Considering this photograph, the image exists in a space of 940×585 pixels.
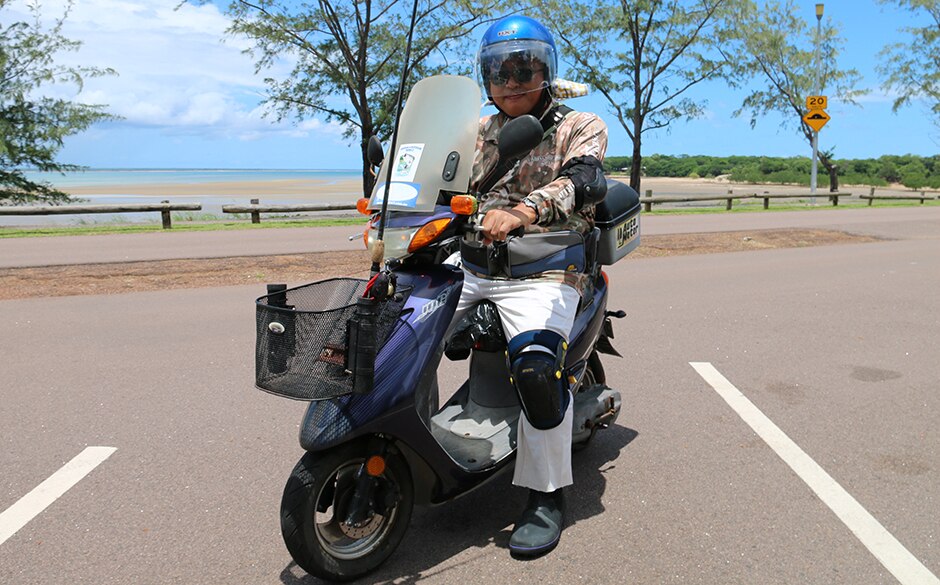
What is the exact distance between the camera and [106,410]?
4859 mm

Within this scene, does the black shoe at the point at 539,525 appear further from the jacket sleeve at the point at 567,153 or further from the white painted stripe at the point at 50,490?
the white painted stripe at the point at 50,490

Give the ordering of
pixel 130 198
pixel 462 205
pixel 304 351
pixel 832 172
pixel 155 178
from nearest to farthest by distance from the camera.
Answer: pixel 304 351
pixel 462 205
pixel 832 172
pixel 130 198
pixel 155 178

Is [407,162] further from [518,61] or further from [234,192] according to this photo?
[234,192]

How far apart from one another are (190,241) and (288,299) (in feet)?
43.1

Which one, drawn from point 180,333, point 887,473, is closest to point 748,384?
point 887,473

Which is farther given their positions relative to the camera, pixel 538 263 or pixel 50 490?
pixel 50 490

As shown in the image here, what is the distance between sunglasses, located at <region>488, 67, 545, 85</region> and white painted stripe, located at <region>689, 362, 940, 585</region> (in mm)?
2332

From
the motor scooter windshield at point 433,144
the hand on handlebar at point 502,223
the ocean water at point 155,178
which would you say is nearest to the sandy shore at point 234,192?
the ocean water at point 155,178

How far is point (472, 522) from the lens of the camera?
3.41m

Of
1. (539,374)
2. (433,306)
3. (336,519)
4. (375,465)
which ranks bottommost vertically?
(336,519)

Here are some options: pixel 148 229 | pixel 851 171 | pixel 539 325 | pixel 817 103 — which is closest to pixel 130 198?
pixel 148 229

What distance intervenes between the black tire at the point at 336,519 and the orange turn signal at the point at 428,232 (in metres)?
0.76

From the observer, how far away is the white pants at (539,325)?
3.15 metres

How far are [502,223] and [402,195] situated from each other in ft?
1.36
